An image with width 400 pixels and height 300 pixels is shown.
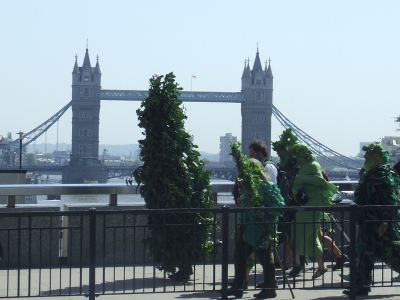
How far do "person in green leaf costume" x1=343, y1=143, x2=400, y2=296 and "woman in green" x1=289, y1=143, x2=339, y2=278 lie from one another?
1.59 feet

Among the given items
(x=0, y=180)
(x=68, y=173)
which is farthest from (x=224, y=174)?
(x=0, y=180)

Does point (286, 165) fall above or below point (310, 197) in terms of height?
above

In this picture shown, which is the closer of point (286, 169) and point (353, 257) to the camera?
point (353, 257)

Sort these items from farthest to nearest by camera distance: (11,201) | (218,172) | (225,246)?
(218,172), (11,201), (225,246)

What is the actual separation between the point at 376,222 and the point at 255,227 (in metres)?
0.87

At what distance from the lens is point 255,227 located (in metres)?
5.89

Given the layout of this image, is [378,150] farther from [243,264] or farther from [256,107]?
[256,107]

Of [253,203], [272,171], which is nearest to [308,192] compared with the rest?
[272,171]

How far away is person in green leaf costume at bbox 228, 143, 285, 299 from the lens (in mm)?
5926

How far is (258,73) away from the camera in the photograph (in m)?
116

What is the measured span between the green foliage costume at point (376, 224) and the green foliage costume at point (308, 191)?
0.47 m

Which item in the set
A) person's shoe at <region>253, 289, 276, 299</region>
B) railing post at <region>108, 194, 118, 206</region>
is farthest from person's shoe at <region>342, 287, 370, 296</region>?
railing post at <region>108, 194, 118, 206</region>

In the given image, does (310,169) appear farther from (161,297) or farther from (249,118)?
(249,118)

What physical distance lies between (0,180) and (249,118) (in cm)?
10371
